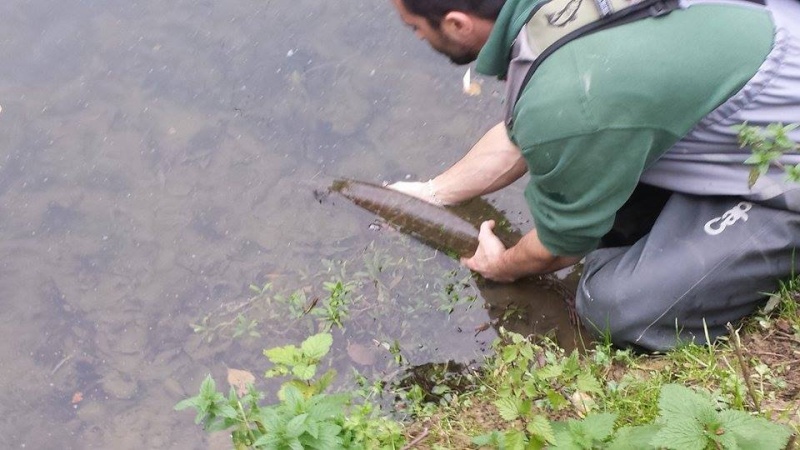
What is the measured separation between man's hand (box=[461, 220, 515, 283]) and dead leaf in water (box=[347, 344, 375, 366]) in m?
0.60

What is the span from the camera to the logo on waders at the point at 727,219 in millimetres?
2584

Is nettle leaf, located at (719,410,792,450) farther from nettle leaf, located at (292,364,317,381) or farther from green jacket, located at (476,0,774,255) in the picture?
nettle leaf, located at (292,364,317,381)

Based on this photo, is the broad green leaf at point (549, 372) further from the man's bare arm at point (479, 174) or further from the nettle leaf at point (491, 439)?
the man's bare arm at point (479, 174)

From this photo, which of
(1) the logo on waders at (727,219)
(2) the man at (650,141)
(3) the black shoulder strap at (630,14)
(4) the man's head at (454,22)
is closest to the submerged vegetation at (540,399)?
(2) the man at (650,141)

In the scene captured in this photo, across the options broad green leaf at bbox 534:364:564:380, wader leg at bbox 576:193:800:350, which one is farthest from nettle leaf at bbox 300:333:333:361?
wader leg at bbox 576:193:800:350

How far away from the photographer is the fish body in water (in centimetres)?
358

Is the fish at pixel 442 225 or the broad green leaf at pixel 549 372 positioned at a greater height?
the broad green leaf at pixel 549 372

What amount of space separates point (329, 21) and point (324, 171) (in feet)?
3.09

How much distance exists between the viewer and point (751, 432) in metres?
1.91

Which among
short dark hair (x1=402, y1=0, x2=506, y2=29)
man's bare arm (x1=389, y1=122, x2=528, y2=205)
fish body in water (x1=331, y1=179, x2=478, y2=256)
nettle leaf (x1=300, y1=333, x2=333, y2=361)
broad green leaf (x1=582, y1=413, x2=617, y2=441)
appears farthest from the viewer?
fish body in water (x1=331, y1=179, x2=478, y2=256)

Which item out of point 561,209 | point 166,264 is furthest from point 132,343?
point 561,209

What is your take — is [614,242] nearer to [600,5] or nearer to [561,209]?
[561,209]

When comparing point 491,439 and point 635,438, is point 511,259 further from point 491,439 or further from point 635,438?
point 635,438

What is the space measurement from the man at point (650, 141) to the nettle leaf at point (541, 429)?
0.67 meters
